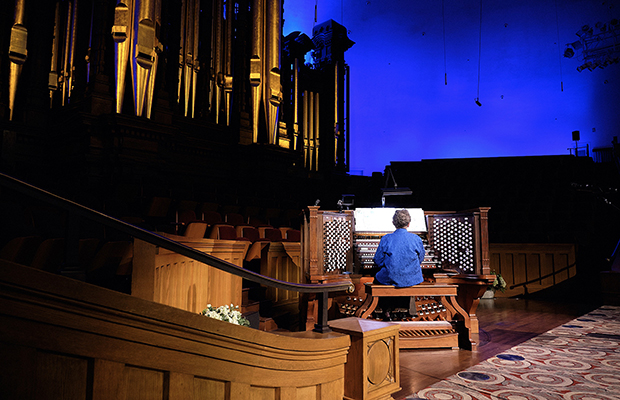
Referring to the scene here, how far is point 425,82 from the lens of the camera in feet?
53.9

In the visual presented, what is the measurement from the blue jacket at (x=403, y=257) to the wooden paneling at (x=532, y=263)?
4.81 m

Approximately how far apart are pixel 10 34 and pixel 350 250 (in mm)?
8183

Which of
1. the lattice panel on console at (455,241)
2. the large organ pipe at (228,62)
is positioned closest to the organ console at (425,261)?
the lattice panel on console at (455,241)

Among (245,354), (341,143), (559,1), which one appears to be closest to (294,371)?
(245,354)

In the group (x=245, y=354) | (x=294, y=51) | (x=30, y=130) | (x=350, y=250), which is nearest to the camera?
(x=245, y=354)

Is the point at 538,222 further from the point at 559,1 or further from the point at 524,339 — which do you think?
the point at 559,1

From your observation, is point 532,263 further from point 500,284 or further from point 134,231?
point 134,231

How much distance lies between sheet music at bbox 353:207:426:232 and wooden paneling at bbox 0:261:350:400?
3.14m

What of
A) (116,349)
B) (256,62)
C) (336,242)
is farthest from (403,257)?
(256,62)

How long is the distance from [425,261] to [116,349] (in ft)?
13.1

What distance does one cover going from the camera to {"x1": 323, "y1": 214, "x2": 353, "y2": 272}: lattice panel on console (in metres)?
4.57

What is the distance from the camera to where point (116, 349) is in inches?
53.4

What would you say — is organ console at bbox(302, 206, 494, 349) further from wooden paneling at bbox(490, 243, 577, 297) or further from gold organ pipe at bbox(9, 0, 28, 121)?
gold organ pipe at bbox(9, 0, 28, 121)

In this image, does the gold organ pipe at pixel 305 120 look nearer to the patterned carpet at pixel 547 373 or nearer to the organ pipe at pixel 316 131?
the organ pipe at pixel 316 131
